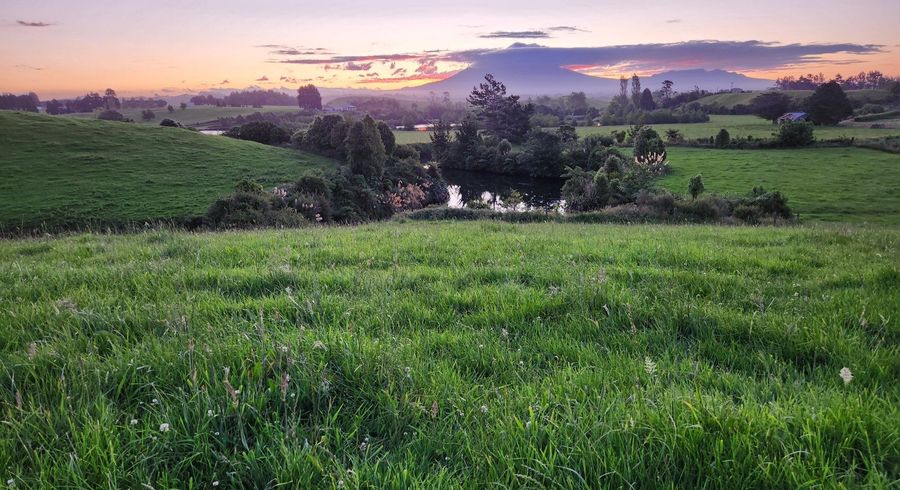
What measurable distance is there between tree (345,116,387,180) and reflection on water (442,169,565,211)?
474 inches

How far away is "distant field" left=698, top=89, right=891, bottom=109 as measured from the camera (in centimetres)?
10406

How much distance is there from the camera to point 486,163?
319 feet

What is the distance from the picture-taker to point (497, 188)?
78.7 metres

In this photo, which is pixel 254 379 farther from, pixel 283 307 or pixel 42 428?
pixel 283 307

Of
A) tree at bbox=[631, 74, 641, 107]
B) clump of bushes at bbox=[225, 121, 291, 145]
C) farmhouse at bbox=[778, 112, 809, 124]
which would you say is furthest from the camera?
tree at bbox=[631, 74, 641, 107]

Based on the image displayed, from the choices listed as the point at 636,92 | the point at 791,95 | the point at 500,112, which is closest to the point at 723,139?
the point at 791,95

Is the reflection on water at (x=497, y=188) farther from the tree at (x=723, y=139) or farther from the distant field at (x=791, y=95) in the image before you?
the distant field at (x=791, y=95)

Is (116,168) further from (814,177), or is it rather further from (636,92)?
(636,92)

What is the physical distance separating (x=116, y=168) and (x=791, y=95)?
484 feet

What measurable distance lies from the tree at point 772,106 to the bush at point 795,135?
33007 mm

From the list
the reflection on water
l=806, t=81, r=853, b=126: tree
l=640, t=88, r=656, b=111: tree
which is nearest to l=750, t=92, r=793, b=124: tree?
l=806, t=81, r=853, b=126: tree

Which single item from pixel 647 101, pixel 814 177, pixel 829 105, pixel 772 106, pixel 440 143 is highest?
pixel 647 101

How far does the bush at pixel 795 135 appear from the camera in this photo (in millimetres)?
74250

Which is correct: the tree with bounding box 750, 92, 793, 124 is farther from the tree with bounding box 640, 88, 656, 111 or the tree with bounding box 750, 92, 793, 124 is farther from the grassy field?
the tree with bounding box 640, 88, 656, 111
